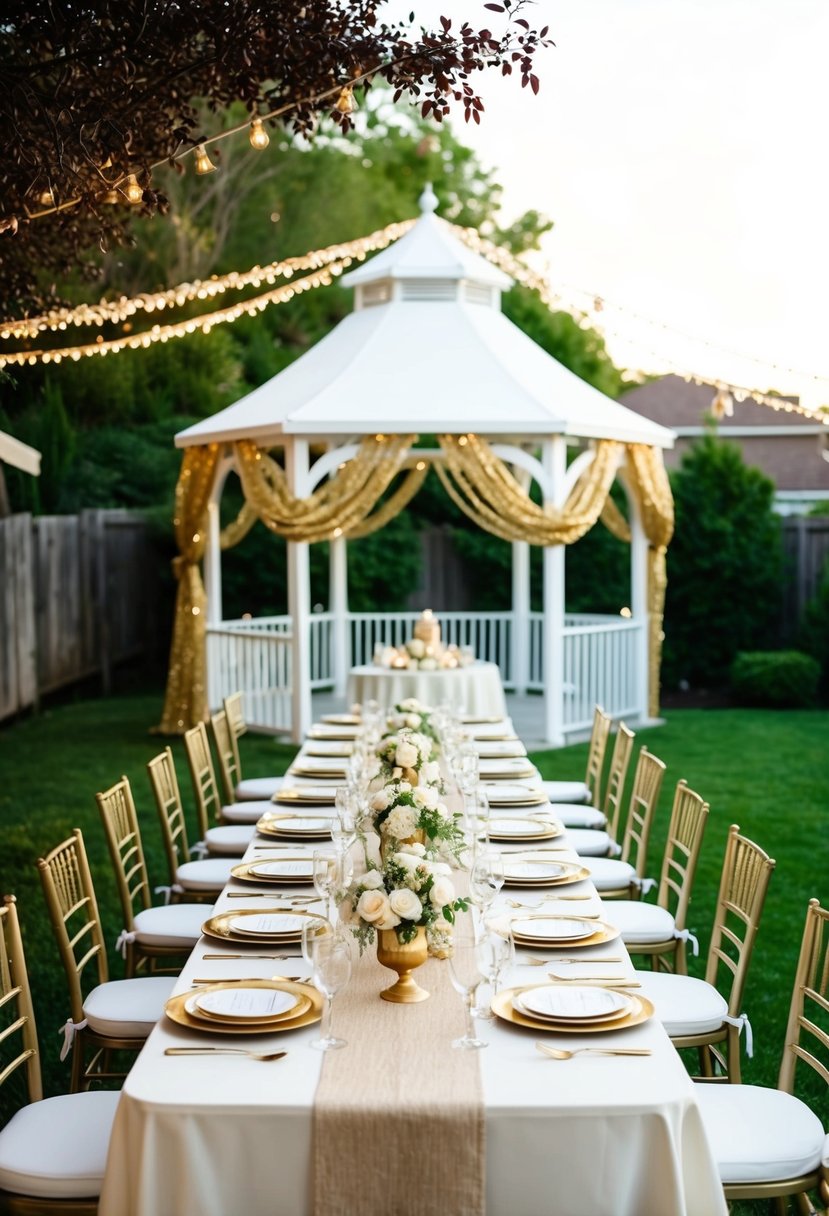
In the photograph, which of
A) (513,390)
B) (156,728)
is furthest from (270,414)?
(156,728)

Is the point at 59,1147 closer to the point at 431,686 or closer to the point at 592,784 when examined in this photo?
the point at 592,784

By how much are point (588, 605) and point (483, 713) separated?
5909 millimetres

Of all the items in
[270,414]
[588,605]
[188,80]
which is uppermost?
[188,80]

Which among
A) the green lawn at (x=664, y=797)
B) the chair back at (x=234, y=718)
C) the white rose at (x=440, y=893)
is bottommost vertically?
the green lawn at (x=664, y=797)

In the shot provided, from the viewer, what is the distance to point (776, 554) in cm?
1680

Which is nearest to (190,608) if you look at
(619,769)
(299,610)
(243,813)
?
(299,610)

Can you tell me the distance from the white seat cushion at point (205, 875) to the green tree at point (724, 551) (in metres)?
11.6

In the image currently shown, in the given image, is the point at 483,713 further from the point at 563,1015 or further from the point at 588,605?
the point at 563,1015

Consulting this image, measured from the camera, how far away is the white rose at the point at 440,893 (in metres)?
3.29

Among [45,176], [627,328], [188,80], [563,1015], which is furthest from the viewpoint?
[627,328]

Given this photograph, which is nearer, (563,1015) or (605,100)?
(563,1015)

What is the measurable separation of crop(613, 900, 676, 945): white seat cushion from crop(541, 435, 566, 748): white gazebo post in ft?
24.0

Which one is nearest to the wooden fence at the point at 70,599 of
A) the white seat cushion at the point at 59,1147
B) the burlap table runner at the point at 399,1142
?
the white seat cushion at the point at 59,1147

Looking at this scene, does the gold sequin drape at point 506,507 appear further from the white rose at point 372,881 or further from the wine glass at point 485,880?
the white rose at point 372,881
